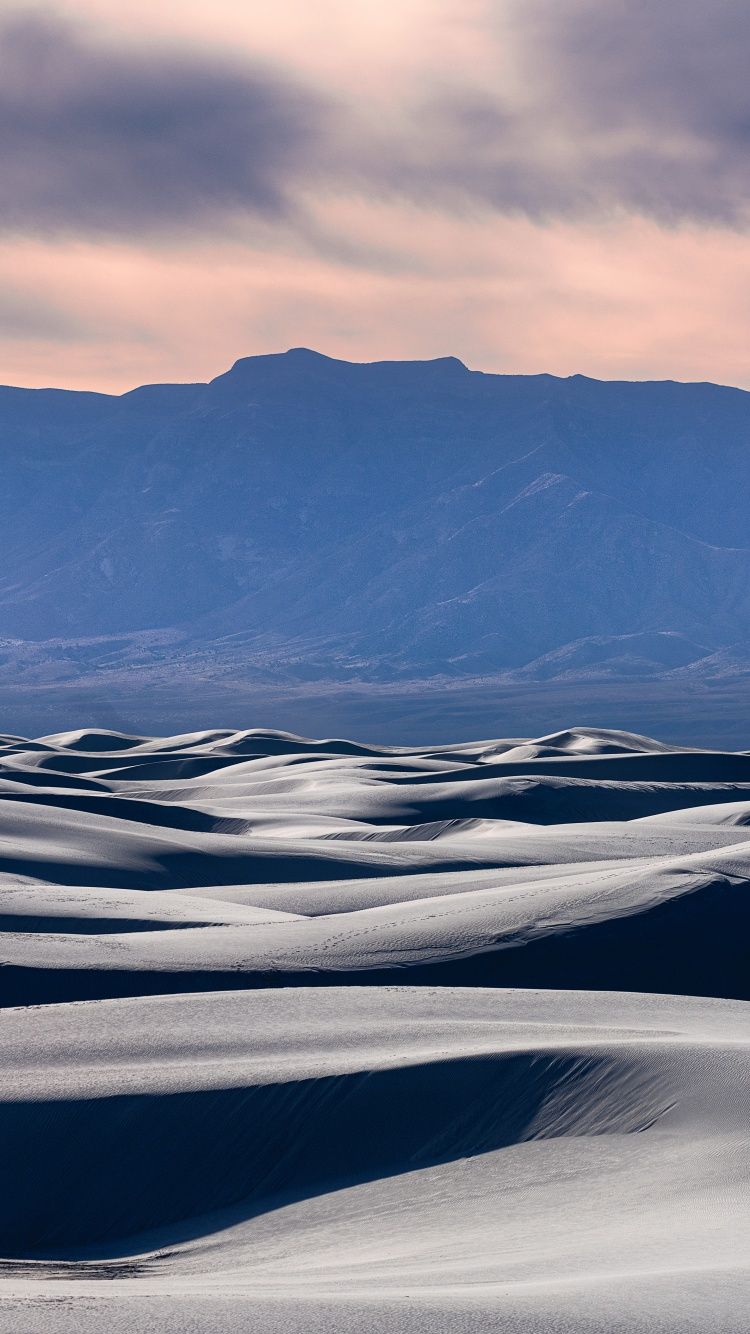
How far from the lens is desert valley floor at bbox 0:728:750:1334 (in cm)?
465

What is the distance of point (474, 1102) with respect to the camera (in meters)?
7.10

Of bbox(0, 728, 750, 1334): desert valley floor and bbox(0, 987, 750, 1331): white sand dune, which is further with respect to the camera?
bbox(0, 728, 750, 1334): desert valley floor

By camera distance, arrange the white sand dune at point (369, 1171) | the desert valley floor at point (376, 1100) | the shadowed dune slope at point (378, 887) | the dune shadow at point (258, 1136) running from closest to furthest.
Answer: the white sand dune at point (369, 1171) < the desert valley floor at point (376, 1100) < the dune shadow at point (258, 1136) < the shadowed dune slope at point (378, 887)

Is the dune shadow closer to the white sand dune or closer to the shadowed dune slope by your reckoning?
the white sand dune

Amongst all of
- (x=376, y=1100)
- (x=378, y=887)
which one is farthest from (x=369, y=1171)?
(x=378, y=887)

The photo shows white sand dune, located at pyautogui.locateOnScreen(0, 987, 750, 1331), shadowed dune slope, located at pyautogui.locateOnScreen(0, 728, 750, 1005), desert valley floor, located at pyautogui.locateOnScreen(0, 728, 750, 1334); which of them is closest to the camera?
white sand dune, located at pyautogui.locateOnScreen(0, 987, 750, 1331)

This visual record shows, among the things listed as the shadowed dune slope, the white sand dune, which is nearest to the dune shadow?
the white sand dune

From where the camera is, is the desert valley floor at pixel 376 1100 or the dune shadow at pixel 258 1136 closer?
the desert valley floor at pixel 376 1100

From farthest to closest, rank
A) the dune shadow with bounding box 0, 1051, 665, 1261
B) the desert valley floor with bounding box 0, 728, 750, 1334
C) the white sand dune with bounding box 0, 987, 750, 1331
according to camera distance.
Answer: the dune shadow with bounding box 0, 1051, 665, 1261, the desert valley floor with bounding box 0, 728, 750, 1334, the white sand dune with bounding box 0, 987, 750, 1331

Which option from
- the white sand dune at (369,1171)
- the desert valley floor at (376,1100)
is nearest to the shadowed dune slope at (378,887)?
the desert valley floor at (376,1100)

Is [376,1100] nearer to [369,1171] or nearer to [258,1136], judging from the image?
[369,1171]

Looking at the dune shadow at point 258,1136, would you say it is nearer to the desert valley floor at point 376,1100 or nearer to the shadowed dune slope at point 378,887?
the desert valley floor at point 376,1100

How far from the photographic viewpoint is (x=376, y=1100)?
23.1ft

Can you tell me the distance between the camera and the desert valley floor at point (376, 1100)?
465cm
